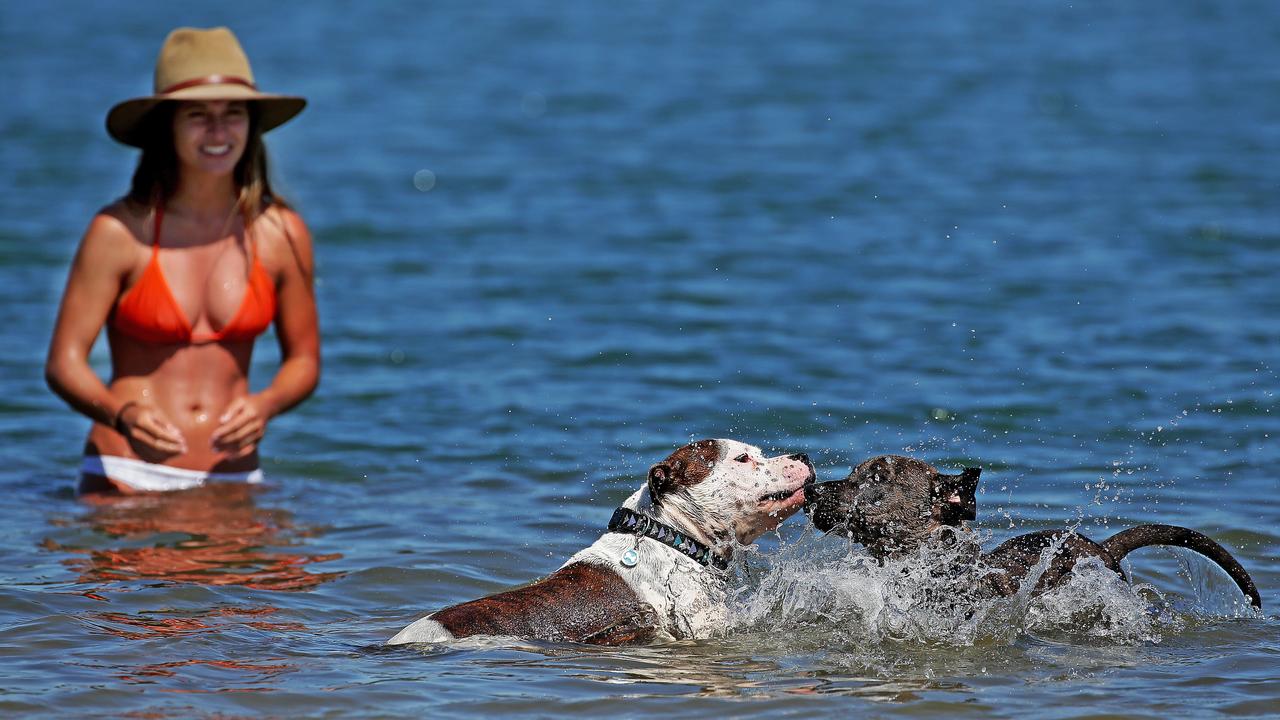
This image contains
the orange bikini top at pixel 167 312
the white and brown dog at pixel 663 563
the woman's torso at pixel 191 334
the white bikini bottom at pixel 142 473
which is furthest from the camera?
the white bikini bottom at pixel 142 473

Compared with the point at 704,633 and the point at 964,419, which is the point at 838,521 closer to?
the point at 704,633

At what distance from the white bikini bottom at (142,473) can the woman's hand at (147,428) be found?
0.18m

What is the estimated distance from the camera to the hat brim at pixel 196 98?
8641mm

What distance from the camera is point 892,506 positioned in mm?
7031

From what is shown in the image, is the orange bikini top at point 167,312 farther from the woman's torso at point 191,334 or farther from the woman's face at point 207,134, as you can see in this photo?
the woman's face at point 207,134

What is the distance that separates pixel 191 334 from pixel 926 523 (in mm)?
4088

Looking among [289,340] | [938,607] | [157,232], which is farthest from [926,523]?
[157,232]

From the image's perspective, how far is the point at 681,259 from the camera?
1714 centimetres

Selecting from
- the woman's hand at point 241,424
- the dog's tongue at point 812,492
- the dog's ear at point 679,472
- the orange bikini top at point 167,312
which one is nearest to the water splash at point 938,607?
the dog's tongue at point 812,492

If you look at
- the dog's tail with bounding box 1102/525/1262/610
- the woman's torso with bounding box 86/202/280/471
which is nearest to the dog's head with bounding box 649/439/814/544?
the dog's tail with bounding box 1102/525/1262/610

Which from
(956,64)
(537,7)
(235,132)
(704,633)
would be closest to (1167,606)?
(704,633)

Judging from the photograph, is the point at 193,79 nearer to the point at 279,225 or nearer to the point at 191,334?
the point at 279,225

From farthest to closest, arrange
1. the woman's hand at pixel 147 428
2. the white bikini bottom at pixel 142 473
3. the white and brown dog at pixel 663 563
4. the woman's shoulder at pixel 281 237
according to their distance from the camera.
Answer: the woman's shoulder at pixel 281 237 → the white bikini bottom at pixel 142 473 → the woman's hand at pixel 147 428 → the white and brown dog at pixel 663 563

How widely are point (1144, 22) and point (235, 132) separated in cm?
2872
